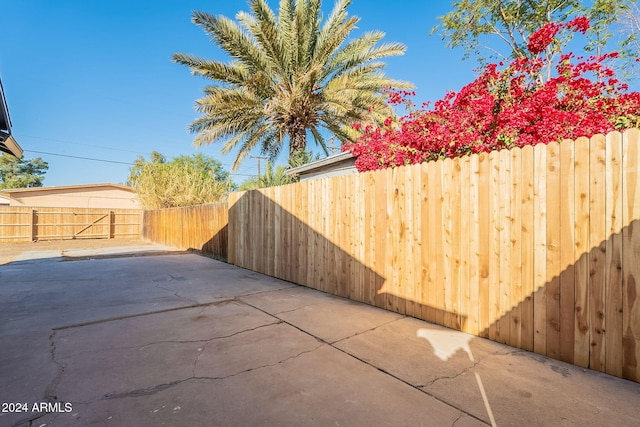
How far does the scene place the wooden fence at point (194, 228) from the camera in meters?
8.50

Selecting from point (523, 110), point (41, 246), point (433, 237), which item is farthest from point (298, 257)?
point (41, 246)

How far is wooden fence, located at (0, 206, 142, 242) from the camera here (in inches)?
537

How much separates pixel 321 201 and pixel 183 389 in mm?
3245

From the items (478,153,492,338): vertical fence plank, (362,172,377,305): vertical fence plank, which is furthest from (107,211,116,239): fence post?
(478,153,492,338): vertical fence plank

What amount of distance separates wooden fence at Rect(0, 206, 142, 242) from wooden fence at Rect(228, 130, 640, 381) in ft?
54.2

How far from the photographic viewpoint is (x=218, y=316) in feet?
10.9

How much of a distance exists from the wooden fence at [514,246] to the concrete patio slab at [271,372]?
9.9 inches

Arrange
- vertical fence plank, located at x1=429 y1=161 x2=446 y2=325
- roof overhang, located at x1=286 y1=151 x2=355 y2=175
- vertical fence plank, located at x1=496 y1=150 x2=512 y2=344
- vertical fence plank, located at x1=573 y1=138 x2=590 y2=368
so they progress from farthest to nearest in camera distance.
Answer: roof overhang, located at x1=286 y1=151 x2=355 y2=175 → vertical fence plank, located at x1=429 y1=161 x2=446 y2=325 → vertical fence plank, located at x1=496 y1=150 x2=512 y2=344 → vertical fence plank, located at x1=573 y1=138 x2=590 y2=368

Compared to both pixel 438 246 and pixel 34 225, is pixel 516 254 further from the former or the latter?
pixel 34 225

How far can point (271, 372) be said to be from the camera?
208 centimetres

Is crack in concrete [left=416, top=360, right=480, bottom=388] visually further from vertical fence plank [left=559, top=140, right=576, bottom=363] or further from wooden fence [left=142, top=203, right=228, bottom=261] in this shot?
wooden fence [left=142, top=203, right=228, bottom=261]

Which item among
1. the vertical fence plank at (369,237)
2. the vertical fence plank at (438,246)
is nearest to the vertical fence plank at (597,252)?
the vertical fence plank at (438,246)

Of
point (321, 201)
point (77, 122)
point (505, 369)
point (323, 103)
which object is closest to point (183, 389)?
point (505, 369)

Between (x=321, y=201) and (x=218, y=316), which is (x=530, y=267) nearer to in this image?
(x=321, y=201)
